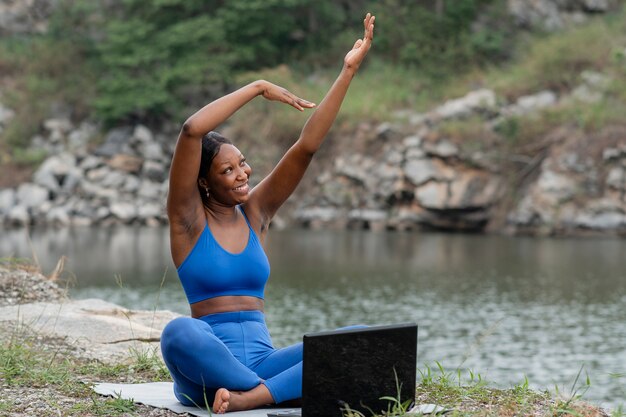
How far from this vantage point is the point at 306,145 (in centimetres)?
512

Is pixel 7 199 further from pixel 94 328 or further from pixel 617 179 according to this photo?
pixel 94 328

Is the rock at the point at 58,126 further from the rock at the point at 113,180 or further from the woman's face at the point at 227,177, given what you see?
the woman's face at the point at 227,177

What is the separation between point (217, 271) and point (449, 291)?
12185mm

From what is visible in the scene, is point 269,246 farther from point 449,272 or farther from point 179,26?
point 179,26

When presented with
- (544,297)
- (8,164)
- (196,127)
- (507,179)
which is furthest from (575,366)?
(8,164)

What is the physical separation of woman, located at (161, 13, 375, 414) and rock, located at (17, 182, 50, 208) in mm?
29384

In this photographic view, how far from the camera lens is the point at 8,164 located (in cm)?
3550

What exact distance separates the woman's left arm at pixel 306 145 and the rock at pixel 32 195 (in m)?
29.3

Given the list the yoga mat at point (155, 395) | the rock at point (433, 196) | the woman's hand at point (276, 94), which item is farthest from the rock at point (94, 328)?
the rock at point (433, 196)

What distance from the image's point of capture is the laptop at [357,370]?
4410 millimetres

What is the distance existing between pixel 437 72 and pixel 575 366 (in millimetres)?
22270

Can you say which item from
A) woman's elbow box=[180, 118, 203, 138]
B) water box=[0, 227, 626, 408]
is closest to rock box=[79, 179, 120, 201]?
water box=[0, 227, 626, 408]

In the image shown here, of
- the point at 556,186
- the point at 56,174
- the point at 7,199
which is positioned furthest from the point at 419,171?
the point at 7,199

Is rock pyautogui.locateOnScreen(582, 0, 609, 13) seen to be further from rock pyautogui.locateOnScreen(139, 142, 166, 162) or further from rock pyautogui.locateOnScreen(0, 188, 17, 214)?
rock pyautogui.locateOnScreen(0, 188, 17, 214)
